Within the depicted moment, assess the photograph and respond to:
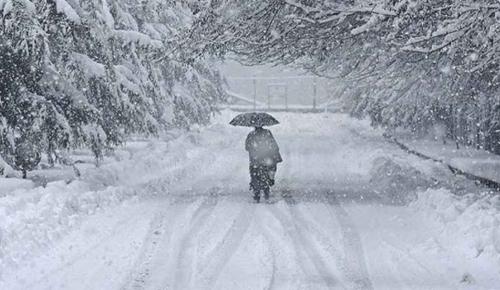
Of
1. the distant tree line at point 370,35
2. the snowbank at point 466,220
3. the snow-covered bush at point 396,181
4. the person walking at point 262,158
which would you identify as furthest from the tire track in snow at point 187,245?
the snow-covered bush at point 396,181

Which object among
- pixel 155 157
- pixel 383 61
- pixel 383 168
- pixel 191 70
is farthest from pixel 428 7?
pixel 191 70

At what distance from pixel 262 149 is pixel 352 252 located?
5797 mm

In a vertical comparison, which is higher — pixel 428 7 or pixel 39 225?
pixel 428 7

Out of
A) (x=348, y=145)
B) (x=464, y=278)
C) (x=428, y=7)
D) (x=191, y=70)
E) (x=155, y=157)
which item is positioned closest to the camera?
(x=464, y=278)

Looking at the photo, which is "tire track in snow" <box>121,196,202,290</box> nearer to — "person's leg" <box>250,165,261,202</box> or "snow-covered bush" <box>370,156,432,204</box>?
"person's leg" <box>250,165,261,202</box>

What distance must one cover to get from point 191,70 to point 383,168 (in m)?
11.3

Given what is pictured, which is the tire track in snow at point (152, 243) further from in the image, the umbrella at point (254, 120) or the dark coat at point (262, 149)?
the umbrella at point (254, 120)

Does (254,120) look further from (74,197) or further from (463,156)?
(463,156)

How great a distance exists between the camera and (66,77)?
1460cm

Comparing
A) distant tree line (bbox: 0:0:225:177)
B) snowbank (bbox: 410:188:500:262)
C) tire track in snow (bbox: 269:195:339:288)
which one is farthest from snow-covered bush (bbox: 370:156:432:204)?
distant tree line (bbox: 0:0:225:177)

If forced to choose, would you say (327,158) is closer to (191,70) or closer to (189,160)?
(189,160)

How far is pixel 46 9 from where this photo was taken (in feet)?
44.4

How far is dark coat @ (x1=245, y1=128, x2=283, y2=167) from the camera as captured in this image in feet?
48.6

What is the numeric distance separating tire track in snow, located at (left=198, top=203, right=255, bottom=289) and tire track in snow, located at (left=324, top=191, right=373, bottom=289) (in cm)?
157
